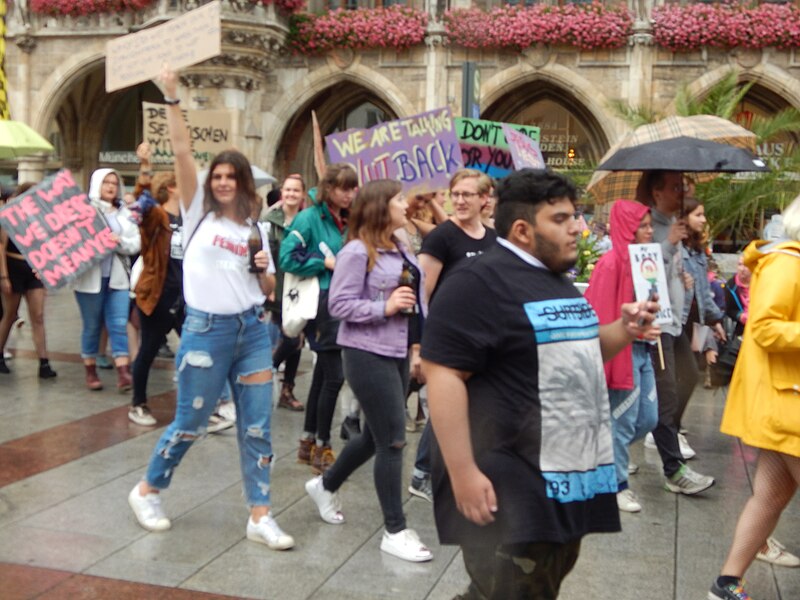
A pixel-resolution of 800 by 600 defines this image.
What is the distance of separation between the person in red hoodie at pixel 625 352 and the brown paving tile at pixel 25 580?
8.70ft

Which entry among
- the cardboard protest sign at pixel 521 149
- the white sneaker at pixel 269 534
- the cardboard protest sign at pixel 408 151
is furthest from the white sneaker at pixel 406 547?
the cardboard protest sign at pixel 521 149

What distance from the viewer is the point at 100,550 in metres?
4.76

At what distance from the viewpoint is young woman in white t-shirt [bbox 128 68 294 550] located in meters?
4.82

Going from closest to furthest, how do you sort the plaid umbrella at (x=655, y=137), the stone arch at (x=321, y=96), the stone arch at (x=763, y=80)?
the plaid umbrella at (x=655, y=137), the stone arch at (x=763, y=80), the stone arch at (x=321, y=96)

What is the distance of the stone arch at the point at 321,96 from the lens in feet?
68.7

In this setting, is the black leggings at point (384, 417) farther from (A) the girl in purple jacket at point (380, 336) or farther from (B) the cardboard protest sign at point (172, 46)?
(B) the cardboard protest sign at point (172, 46)

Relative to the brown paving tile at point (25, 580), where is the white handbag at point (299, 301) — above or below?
above

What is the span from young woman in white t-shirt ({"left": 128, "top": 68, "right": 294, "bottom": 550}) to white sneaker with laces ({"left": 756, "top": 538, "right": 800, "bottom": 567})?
84.7 inches

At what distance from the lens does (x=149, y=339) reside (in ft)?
24.1

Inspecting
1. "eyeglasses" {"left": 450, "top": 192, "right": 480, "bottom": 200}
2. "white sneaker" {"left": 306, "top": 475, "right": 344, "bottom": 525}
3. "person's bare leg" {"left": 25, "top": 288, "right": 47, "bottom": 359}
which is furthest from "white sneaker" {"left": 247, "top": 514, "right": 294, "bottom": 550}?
"person's bare leg" {"left": 25, "top": 288, "right": 47, "bottom": 359}

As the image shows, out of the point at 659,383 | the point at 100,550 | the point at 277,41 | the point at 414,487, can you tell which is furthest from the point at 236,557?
the point at 277,41

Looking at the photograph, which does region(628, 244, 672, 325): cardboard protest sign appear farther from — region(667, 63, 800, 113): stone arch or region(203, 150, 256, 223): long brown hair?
region(667, 63, 800, 113): stone arch

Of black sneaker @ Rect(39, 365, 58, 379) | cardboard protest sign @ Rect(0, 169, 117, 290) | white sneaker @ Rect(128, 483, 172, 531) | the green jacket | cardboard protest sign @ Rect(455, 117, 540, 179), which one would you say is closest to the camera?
white sneaker @ Rect(128, 483, 172, 531)

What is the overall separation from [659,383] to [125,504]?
117 inches
